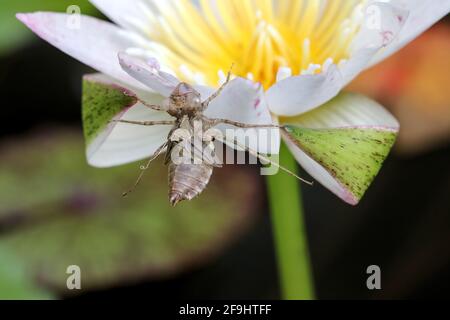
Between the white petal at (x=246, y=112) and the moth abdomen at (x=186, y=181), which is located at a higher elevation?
the white petal at (x=246, y=112)

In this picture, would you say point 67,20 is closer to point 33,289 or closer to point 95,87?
point 95,87

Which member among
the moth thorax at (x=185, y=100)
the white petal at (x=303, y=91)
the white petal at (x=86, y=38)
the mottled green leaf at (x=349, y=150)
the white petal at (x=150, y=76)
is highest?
the white petal at (x=86, y=38)

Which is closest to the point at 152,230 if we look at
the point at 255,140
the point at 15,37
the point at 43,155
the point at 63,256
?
the point at 63,256

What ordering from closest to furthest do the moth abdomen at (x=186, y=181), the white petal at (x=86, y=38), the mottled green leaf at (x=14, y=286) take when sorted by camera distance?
the moth abdomen at (x=186, y=181) < the white petal at (x=86, y=38) < the mottled green leaf at (x=14, y=286)

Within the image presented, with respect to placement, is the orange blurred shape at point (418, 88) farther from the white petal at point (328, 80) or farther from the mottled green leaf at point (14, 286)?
the mottled green leaf at point (14, 286)

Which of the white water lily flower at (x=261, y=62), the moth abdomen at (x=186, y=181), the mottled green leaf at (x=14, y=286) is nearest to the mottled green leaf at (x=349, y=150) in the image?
the white water lily flower at (x=261, y=62)

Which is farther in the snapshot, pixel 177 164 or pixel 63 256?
pixel 63 256

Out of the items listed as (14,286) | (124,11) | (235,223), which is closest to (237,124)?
(124,11)
